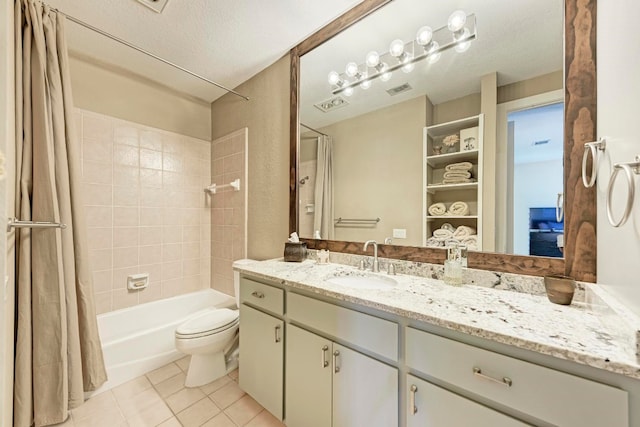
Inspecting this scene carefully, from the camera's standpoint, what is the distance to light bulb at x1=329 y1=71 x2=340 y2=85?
5.75 ft

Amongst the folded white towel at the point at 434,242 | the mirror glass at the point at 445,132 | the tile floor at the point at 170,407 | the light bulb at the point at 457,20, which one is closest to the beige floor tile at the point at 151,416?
the tile floor at the point at 170,407

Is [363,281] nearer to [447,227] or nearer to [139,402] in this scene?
[447,227]

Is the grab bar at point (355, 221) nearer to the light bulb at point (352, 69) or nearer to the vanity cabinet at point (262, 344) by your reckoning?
the vanity cabinet at point (262, 344)

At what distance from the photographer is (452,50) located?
1293 mm

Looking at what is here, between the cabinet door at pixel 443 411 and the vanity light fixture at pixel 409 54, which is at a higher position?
the vanity light fixture at pixel 409 54

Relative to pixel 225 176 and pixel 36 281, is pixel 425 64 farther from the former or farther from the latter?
pixel 36 281

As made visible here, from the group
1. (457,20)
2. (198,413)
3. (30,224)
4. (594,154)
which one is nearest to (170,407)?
(198,413)

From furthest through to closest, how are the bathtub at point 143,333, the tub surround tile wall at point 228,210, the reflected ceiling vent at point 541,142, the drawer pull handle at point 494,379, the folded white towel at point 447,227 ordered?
the tub surround tile wall at point 228,210 < the bathtub at point 143,333 < the folded white towel at point 447,227 < the reflected ceiling vent at point 541,142 < the drawer pull handle at point 494,379

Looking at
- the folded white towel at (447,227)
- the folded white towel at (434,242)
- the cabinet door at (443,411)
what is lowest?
the cabinet door at (443,411)

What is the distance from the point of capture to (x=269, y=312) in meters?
1.34

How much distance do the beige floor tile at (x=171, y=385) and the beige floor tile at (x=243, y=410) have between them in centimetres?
45

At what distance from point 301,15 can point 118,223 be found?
7.37 ft

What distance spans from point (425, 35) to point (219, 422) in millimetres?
2467

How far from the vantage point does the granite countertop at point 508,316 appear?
1.90 feet
